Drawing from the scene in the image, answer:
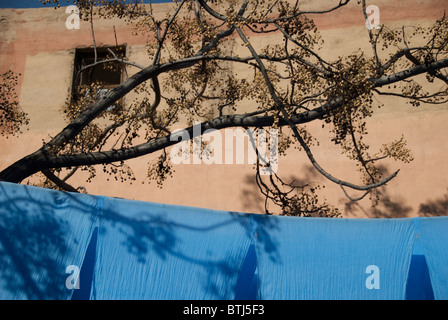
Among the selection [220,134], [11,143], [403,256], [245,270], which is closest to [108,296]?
[245,270]

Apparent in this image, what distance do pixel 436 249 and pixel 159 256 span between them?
2475 millimetres

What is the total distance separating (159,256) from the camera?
174 inches

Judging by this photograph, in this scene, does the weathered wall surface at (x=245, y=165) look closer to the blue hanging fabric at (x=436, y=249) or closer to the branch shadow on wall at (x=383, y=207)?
the branch shadow on wall at (x=383, y=207)

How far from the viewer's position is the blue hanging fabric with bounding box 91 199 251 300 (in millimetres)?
4387

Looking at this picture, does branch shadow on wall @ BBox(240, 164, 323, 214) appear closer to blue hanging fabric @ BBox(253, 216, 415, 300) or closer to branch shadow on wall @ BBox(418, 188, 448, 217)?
branch shadow on wall @ BBox(418, 188, 448, 217)

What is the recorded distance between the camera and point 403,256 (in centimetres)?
457

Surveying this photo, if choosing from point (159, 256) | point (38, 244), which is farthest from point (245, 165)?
point (38, 244)

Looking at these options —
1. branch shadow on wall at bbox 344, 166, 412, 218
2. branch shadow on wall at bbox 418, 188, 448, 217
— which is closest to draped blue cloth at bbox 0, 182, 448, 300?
branch shadow on wall at bbox 344, 166, 412, 218

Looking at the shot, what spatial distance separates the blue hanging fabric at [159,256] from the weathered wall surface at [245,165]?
429 centimetres

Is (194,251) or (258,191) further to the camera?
(258,191)

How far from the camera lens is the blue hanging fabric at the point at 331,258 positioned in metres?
4.50

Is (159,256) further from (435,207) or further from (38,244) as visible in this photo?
(435,207)
